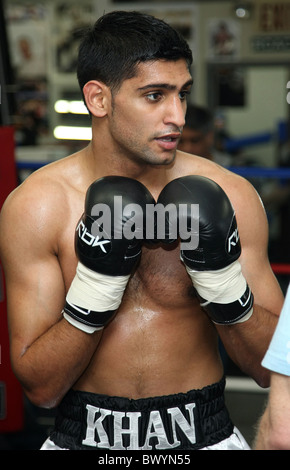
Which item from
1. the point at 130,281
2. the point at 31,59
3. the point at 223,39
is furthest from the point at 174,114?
the point at 31,59

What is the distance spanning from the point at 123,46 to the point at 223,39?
545cm

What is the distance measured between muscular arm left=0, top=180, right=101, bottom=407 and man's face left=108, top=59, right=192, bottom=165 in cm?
27

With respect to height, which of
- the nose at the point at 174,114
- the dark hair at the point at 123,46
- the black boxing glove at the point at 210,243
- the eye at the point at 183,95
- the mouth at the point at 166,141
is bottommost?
the black boxing glove at the point at 210,243

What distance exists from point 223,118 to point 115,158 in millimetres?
7066

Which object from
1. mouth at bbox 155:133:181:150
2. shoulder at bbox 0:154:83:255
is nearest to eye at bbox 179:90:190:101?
mouth at bbox 155:133:181:150

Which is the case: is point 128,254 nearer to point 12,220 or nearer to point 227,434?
point 12,220

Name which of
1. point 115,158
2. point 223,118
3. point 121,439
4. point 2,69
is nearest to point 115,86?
point 115,158

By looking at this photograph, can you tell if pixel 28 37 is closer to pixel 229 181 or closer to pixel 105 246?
pixel 229 181

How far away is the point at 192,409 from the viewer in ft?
5.51

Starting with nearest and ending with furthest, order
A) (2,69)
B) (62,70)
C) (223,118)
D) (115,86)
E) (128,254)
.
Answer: (128,254), (115,86), (2,69), (62,70), (223,118)

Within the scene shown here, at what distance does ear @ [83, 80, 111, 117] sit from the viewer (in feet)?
5.42

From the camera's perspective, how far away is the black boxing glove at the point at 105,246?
148 cm

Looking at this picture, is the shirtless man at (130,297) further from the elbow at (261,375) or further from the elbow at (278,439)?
the elbow at (278,439)

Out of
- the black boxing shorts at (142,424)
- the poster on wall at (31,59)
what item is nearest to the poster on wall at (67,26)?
the poster on wall at (31,59)
